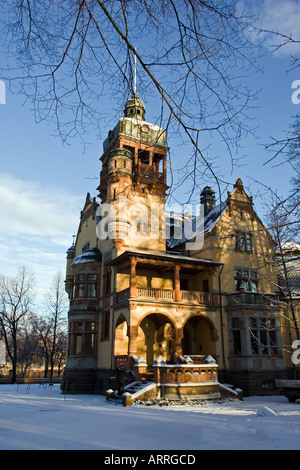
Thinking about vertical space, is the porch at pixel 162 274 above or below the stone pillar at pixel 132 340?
above

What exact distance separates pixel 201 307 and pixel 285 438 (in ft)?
66.0

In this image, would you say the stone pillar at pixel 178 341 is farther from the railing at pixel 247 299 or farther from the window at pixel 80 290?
the window at pixel 80 290

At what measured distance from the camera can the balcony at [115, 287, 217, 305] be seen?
993 inches

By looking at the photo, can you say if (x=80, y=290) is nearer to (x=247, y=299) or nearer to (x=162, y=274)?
(x=162, y=274)

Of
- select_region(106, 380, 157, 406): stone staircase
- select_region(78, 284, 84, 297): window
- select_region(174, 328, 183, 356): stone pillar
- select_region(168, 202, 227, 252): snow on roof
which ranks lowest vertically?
select_region(106, 380, 157, 406): stone staircase

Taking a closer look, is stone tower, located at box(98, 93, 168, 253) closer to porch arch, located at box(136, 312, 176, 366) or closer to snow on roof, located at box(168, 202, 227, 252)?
snow on roof, located at box(168, 202, 227, 252)

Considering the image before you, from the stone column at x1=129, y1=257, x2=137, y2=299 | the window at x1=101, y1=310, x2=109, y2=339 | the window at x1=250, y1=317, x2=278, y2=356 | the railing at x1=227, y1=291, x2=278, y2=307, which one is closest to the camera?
the stone column at x1=129, y1=257, x2=137, y2=299

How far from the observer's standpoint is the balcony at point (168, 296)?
25.2m

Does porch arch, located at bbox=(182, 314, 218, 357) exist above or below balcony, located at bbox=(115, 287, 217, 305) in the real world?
below

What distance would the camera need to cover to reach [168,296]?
1032 inches

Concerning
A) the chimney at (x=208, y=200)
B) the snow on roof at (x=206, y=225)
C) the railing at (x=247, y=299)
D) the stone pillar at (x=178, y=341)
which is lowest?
the stone pillar at (x=178, y=341)

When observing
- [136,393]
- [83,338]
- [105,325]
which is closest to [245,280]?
[105,325]

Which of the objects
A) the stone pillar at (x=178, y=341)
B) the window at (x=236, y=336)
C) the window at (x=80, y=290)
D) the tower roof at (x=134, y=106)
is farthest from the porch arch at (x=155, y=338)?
the tower roof at (x=134, y=106)

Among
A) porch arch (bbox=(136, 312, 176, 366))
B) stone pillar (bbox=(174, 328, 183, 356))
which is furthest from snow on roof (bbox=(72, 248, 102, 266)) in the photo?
stone pillar (bbox=(174, 328, 183, 356))
